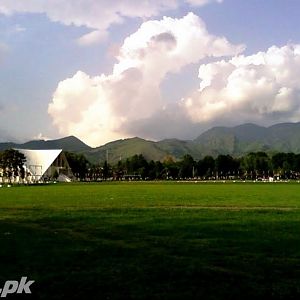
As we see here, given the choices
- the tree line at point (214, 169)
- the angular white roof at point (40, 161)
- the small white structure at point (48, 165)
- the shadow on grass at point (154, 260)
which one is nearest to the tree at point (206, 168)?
the tree line at point (214, 169)

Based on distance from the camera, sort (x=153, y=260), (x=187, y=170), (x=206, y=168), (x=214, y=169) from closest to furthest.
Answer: (x=153, y=260)
(x=187, y=170)
(x=214, y=169)
(x=206, y=168)

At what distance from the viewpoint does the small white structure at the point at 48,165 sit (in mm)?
189000

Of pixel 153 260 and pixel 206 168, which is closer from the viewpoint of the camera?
pixel 153 260

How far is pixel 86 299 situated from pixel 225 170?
633 ft

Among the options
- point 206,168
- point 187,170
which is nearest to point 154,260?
point 187,170

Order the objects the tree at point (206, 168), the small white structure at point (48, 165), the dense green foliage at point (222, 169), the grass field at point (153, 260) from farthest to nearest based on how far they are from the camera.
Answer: the tree at point (206, 168)
the dense green foliage at point (222, 169)
the small white structure at point (48, 165)
the grass field at point (153, 260)

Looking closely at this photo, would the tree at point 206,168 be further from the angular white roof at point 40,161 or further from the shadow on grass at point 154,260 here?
the shadow on grass at point 154,260

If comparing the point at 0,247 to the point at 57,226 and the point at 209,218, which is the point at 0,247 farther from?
the point at 209,218

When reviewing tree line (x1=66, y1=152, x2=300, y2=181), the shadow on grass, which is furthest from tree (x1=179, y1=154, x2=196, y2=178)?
the shadow on grass

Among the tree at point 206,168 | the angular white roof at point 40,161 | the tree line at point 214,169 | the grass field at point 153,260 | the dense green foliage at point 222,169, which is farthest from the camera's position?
the tree at point 206,168

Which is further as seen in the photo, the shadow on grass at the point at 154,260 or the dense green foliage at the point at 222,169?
the dense green foliage at the point at 222,169

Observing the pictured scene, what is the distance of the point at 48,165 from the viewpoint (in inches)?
7603

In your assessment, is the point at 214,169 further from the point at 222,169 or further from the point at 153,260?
the point at 153,260

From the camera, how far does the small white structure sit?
620 ft
